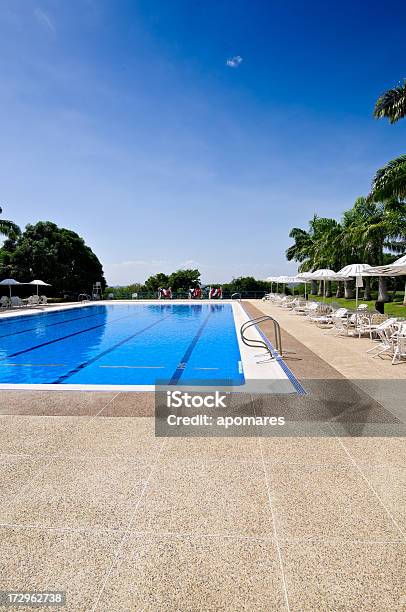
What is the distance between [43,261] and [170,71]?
79.2 ft

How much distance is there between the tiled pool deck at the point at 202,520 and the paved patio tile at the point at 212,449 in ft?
0.07

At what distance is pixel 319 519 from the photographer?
2684 mm

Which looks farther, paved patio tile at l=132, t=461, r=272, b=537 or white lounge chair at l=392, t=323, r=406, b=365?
white lounge chair at l=392, t=323, r=406, b=365

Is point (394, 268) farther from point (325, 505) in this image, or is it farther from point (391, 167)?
point (391, 167)

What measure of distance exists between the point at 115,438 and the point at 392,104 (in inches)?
718

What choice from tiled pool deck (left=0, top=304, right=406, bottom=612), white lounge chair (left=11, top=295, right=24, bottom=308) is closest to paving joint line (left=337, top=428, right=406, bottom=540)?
tiled pool deck (left=0, top=304, right=406, bottom=612)

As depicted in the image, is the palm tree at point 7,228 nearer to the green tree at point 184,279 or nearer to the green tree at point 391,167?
the green tree at point 184,279

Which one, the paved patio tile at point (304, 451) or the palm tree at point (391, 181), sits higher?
the palm tree at point (391, 181)

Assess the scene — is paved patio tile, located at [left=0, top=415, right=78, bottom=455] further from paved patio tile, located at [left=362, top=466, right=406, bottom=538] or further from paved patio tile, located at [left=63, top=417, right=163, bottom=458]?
paved patio tile, located at [left=362, top=466, right=406, bottom=538]

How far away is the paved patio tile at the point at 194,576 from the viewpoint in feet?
6.48

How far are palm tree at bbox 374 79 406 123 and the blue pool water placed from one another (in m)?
12.0

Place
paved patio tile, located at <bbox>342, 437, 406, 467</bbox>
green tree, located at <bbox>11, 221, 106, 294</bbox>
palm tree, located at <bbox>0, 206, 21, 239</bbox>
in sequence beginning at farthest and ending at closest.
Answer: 1. green tree, located at <bbox>11, 221, 106, 294</bbox>
2. palm tree, located at <bbox>0, 206, 21, 239</bbox>
3. paved patio tile, located at <bbox>342, 437, 406, 467</bbox>

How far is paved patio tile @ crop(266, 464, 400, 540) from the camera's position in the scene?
2555 mm

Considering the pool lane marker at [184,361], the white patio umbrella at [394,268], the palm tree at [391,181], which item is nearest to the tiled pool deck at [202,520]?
the pool lane marker at [184,361]
